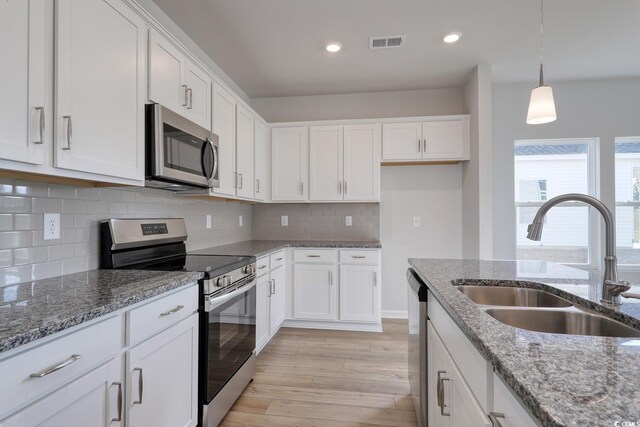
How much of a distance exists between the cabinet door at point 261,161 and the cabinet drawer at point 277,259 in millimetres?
648

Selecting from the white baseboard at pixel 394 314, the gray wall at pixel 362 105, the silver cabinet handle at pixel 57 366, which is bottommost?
the white baseboard at pixel 394 314

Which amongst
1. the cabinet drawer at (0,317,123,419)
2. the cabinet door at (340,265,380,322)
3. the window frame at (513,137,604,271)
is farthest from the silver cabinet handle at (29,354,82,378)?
the window frame at (513,137,604,271)

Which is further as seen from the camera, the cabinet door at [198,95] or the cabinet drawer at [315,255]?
the cabinet drawer at [315,255]

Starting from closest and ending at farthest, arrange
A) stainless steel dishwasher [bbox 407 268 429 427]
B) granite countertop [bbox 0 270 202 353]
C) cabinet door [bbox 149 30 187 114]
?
granite countertop [bbox 0 270 202 353] → stainless steel dishwasher [bbox 407 268 429 427] → cabinet door [bbox 149 30 187 114]

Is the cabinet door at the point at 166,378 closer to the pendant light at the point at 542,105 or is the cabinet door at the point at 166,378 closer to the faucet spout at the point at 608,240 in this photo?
the faucet spout at the point at 608,240

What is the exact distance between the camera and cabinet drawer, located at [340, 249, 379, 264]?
11.0ft

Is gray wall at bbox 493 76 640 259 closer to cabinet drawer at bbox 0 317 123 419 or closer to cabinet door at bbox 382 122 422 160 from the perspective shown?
cabinet door at bbox 382 122 422 160

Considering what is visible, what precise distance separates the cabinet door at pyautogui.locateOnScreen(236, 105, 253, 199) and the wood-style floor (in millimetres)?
1519

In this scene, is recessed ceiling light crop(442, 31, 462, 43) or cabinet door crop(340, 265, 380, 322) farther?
cabinet door crop(340, 265, 380, 322)

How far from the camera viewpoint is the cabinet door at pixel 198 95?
2.08 m

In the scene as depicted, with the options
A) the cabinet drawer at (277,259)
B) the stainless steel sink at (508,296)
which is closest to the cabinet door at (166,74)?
the cabinet drawer at (277,259)

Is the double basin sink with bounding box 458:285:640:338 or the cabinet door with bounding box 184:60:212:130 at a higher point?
the cabinet door with bounding box 184:60:212:130

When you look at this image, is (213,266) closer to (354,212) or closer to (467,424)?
(467,424)

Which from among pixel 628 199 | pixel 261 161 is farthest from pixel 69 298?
pixel 628 199
